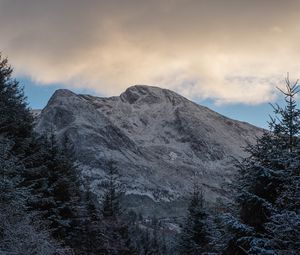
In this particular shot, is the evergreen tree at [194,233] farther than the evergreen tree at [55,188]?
Yes

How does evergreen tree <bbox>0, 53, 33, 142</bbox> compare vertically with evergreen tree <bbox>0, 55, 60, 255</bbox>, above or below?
above

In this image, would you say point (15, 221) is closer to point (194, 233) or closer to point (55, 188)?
point (55, 188)

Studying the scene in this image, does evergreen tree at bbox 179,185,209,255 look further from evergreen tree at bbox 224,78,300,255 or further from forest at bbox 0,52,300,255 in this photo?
evergreen tree at bbox 224,78,300,255

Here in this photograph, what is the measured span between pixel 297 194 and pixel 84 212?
2107 cm

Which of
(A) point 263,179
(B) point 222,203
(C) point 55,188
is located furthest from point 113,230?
(A) point 263,179

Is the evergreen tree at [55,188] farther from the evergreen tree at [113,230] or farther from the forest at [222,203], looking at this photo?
the evergreen tree at [113,230]

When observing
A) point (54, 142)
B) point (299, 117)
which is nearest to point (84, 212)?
point (54, 142)

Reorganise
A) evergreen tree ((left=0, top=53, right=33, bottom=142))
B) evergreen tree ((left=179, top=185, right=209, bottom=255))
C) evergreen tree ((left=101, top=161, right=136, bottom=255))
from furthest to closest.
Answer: evergreen tree ((left=101, top=161, right=136, bottom=255))
evergreen tree ((left=179, top=185, right=209, bottom=255))
evergreen tree ((left=0, top=53, right=33, bottom=142))

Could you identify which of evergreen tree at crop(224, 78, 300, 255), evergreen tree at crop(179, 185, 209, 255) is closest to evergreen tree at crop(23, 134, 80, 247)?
evergreen tree at crop(179, 185, 209, 255)

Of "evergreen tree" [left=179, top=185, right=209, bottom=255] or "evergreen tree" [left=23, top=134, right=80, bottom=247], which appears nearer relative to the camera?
"evergreen tree" [left=23, top=134, right=80, bottom=247]

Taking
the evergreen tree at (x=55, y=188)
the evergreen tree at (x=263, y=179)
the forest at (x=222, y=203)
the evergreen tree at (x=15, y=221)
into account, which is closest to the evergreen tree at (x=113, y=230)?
the forest at (x=222, y=203)

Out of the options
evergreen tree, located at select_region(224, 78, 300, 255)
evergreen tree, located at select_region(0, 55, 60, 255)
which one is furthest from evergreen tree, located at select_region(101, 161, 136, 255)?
evergreen tree, located at select_region(224, 78, 300, 255)

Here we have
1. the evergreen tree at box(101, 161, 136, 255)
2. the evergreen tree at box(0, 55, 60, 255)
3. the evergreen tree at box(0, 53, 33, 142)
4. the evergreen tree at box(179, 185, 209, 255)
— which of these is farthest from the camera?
the evergreen tree at box(101, 161, 136, 255)

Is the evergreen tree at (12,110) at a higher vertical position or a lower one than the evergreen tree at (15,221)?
higher
